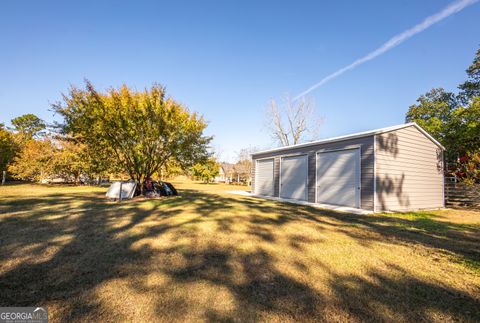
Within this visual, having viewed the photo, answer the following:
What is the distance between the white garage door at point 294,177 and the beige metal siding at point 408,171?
12.6ft

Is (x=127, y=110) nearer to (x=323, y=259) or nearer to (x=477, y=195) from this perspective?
(x=323, y=259)

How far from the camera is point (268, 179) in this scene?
51.2ft

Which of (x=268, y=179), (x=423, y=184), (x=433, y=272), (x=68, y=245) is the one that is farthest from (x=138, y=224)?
(x=423, y=184)

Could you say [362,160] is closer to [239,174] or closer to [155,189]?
[155,189]

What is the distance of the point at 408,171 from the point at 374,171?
8.52 ft

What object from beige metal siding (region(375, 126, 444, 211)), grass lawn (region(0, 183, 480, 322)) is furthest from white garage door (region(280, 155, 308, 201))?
grass lawn (region(0, 183, 480, 322))

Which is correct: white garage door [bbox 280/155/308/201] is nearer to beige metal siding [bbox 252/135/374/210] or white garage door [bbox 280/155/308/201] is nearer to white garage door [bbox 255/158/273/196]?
beige metal siding [bbox 252/135/374/210]

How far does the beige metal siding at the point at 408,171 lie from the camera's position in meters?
9.40

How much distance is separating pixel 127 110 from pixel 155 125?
158cm

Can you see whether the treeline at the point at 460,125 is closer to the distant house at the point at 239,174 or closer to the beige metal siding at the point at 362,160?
the beige metal siding at the point at 362,160

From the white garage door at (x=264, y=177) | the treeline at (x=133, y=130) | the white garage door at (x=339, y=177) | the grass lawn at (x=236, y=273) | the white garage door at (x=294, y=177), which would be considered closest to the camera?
the grass lawn at (x=236, y=273)
